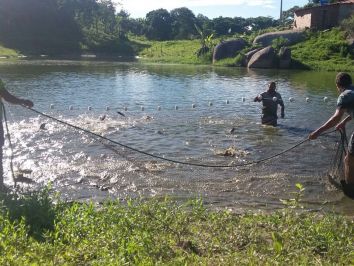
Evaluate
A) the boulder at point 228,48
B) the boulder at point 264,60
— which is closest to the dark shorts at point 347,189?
the boulder at point 264,60

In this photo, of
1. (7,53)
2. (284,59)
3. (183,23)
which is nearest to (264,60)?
A: (284,59)

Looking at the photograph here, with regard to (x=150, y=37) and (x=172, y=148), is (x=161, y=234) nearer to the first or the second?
(x=172, y=148)

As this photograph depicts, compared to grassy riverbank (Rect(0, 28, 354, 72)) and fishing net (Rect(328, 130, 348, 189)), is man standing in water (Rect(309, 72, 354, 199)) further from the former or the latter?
grassy riverbank (Rect(0, 28, 354, 72))

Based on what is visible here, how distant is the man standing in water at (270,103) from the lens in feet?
55.5

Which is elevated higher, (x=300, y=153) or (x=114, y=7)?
(x=114, y=7)

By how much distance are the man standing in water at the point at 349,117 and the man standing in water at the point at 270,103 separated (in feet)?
24.1

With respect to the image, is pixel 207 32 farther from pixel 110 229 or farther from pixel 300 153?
pixel 110 229

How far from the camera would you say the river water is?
10469 millimetres

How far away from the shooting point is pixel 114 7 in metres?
109

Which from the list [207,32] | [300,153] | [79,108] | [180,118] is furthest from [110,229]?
[207,32]

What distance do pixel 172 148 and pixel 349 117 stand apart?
6303 mm

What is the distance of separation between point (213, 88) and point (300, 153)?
17.8 metres

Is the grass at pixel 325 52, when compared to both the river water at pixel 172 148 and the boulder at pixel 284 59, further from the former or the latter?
the river water at pixel 172 148

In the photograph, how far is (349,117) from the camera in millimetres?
9195
